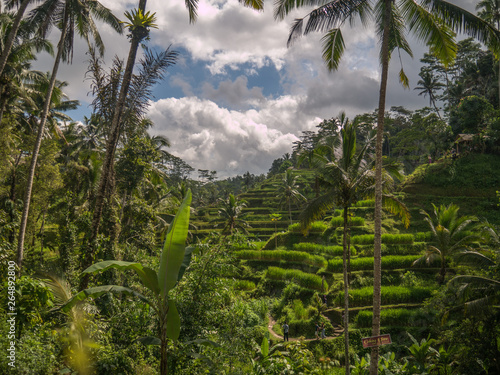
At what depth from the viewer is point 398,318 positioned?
46.2 ft

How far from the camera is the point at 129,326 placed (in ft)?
16.4

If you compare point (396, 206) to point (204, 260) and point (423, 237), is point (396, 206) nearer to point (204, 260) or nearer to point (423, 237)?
point (204, 260)

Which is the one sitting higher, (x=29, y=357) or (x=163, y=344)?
(x=163, y=344)

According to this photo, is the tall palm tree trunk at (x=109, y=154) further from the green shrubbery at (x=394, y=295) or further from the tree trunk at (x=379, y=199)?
the green shrubbery at (x=394, y=295)

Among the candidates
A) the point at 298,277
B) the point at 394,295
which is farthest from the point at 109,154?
the point at 298,277

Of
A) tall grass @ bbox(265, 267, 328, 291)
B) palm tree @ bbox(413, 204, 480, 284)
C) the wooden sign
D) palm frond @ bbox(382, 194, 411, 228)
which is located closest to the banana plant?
the wooden sign

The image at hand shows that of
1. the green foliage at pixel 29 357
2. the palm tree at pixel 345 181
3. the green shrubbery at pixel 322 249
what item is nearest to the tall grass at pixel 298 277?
the green shrubbery at pixel 322 249

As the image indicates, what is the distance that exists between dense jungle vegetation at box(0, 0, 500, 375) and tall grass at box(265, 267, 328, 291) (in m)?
0.13

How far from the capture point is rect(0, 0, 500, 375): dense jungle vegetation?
4402mm

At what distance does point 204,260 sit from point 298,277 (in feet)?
50.4

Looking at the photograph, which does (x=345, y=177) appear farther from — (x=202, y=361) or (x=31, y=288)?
(x=31, y=288)

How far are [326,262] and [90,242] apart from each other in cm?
1634

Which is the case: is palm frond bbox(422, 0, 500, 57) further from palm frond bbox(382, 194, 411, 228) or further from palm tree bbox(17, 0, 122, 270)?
palm tree bbox(17, 0, 122, 270)

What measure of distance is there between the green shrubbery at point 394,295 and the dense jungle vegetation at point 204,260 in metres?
0.06
